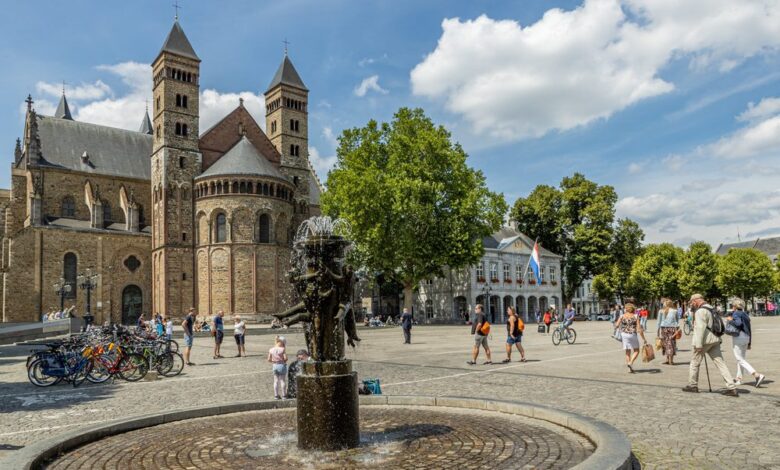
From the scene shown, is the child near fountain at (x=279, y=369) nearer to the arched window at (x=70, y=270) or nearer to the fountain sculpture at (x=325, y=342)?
the fountain sculpture at (x=325, y=342)

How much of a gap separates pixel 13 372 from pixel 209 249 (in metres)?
32.6

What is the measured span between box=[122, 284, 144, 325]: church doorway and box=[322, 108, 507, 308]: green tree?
22.5 meters

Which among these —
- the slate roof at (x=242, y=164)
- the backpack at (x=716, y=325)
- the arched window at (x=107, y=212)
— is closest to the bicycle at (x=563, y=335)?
the backpack at (x=716, y=325)

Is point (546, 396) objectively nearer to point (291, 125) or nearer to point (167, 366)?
point (167, 366)

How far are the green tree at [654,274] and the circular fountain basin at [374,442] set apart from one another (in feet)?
180

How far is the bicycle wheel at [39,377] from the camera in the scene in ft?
47.8

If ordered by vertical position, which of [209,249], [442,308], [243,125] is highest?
[243,125]

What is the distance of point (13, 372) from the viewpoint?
59.3 ft

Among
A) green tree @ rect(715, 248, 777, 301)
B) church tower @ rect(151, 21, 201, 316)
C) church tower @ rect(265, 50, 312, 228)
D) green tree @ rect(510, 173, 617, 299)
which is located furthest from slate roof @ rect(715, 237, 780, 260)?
church tower @ rect(151, 21, 201, 316)

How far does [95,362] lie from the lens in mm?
14961

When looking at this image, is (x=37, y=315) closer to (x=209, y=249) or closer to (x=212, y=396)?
(x=209, y=249)

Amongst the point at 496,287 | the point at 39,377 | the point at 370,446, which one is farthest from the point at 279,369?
the point at 496,287

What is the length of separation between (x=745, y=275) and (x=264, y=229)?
61571 mm

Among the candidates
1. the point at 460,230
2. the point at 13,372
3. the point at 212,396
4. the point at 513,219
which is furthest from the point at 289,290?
the point at 212,396
